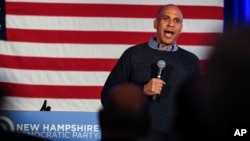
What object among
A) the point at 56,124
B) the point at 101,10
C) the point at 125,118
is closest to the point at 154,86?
the point at 56,124

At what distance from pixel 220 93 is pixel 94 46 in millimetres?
3466

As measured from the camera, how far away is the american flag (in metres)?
3.87

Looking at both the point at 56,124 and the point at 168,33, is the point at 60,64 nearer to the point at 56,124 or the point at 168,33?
the point at 56,124

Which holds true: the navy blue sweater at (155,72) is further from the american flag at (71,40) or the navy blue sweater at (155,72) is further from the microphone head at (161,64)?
the american flag at (71,40)

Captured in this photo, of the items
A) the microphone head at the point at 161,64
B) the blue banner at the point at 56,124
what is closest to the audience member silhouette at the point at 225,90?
the microphone head at the point at 161,64

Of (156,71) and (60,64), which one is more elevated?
(156,71)

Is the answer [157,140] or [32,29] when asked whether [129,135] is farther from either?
[32,29]

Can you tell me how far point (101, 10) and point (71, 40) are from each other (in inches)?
11.1

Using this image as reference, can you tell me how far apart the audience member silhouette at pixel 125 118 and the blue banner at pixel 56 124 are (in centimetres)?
222

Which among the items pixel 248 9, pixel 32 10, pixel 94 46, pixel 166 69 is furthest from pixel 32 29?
pixel 166 69

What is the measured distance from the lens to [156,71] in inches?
88.0

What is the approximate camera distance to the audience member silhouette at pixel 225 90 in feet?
1.42

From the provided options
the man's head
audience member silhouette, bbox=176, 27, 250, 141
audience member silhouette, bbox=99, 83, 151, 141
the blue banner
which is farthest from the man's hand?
audience member silhouette, bbox=176, 27, 250, 141

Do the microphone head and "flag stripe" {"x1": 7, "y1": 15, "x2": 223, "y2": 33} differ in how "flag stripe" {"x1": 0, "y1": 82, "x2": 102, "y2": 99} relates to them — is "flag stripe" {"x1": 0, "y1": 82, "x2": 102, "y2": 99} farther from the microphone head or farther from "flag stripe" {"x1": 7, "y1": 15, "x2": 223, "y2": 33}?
the microphone head
